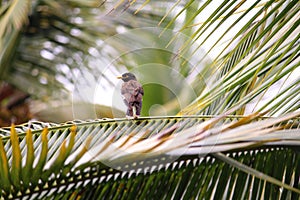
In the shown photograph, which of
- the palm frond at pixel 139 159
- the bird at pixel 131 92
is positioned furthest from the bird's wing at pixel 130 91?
the palm frond at pixel 139 159

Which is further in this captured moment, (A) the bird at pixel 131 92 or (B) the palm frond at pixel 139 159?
(A) the bird at pixel 131 92

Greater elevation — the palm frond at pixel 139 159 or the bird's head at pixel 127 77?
the bird's head at pixel 127 77

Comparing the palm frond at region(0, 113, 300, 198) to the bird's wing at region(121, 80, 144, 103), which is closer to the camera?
the palm frond at region(0, 113, 300, 198)

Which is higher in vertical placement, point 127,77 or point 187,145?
point 127,77

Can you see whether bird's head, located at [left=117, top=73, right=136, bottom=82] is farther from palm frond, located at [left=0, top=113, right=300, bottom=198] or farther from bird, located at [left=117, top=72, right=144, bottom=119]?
palm frond, located at [left=0, top=113, right=300, bottom=198]

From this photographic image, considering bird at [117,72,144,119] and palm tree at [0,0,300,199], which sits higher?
bird at [117,72,144,119]

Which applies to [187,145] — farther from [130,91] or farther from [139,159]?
[130,91]

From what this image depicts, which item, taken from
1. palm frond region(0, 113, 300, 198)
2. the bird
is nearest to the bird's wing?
the bird

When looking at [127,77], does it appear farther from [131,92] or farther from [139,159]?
[139,159]

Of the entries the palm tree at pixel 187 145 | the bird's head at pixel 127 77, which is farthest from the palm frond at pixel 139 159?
the bird's head at pixel 127 77

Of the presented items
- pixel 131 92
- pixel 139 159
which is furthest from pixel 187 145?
pixel 131 92

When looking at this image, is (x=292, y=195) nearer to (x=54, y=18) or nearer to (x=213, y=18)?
(x=213, y=18)

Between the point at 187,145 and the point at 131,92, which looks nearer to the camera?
the point at 187,145

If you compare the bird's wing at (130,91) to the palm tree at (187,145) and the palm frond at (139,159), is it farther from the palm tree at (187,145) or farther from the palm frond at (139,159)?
the palm frond at (139,159)
